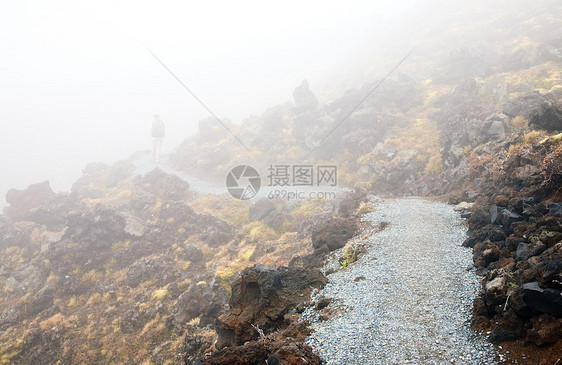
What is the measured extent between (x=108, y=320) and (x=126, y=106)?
78.7 m

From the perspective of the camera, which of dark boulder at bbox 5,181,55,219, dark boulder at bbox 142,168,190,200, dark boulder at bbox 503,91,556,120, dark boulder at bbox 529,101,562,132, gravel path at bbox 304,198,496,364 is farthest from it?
dark boulder at bbox 142,168,190,200

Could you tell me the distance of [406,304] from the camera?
26.2ft

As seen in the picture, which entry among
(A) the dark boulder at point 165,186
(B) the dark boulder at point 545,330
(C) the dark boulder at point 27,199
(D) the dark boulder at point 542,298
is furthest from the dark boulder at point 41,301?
(D) the dark boulder at point 542,298

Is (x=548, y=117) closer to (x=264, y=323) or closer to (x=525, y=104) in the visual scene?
(x=525, y=104)

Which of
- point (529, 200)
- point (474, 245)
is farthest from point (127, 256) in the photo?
point (529, 200)

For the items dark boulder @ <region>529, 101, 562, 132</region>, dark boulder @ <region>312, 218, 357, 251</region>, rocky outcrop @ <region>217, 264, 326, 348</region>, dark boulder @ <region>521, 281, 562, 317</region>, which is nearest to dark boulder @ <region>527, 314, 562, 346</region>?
dark boulder @ <region>521, 281, 562, 317</region>

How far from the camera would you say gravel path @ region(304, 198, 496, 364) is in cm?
631

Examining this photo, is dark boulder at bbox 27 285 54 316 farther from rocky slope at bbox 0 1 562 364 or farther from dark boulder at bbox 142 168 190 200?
dark boulder at bbox 142 168 190 200

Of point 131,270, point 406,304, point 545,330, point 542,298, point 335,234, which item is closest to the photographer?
point 545,330

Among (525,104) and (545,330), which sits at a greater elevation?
(525,104)

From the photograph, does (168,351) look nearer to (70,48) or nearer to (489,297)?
(489,297)

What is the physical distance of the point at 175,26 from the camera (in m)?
118

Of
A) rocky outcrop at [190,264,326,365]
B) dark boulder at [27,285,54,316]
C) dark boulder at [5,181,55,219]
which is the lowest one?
dark boulder at [27,285,54,316]

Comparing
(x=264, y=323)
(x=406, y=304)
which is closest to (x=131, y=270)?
(x=264, y=323)
